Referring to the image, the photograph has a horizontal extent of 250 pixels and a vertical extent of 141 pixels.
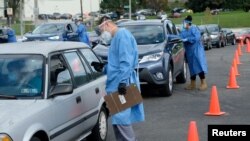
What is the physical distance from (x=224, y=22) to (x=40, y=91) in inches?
2446

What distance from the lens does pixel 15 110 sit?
564 cm

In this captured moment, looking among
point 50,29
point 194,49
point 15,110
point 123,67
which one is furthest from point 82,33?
point 15,110

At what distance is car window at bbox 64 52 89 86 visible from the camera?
7.19m

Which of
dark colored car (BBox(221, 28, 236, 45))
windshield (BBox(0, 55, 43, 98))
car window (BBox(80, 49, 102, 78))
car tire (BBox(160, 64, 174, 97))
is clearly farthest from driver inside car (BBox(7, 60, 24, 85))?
dark colored car (BBox(221, 28, 236, 45))

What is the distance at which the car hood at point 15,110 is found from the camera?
17.6 feet

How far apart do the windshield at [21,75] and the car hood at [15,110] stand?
0.26 meters

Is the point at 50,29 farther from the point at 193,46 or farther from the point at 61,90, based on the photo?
the point at 61,90

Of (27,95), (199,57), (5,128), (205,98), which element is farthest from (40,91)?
(199,57)

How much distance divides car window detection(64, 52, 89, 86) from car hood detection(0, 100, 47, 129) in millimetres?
1224

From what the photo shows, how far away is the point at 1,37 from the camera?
22.0 metres

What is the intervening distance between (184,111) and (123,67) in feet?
15.1

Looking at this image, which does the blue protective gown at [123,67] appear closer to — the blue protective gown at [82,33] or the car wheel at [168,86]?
the car wheel at [168,86]

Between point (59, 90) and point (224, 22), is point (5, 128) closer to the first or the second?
point (59, 90)

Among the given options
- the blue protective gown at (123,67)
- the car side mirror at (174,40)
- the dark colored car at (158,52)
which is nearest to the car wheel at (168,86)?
the dark colored car at (158,52)
